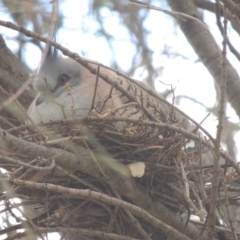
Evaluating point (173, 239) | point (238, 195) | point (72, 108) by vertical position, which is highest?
point (72, 108)

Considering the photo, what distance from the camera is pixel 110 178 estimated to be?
2420mm

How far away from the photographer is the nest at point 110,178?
2375 millimetres

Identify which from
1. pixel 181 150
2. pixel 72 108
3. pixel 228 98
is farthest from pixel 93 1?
pixel 228 98

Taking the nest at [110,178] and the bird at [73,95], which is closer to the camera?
the nest at [110,178]

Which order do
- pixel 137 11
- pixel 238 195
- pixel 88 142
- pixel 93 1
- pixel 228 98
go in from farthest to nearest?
pixel 137 11
pixel 228 98
pixel 238 195
pixel 88 142
pixel 93 1

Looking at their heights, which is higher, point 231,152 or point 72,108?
point 231,152

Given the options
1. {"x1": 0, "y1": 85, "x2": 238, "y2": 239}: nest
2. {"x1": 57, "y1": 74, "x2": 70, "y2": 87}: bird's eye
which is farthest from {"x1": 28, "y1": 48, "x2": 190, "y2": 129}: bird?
{"x1": 0, "y1": 85, "x2": 238, "y2": 239}: nest

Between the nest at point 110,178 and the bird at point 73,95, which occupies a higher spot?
the bird at point 73,95

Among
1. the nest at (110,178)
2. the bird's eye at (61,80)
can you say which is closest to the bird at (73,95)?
the bird's eye at (61,80)

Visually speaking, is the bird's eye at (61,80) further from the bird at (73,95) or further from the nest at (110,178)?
the nest at (110,178)

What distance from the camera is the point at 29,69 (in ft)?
11.4

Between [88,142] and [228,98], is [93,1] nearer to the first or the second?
[88,142]

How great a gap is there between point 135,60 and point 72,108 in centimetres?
205

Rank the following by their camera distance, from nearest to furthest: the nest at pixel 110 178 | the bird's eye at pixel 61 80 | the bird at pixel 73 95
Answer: the nest at pixel 110 178, the bird at pixel 73 95, the bird's eye at pixel 61 80
